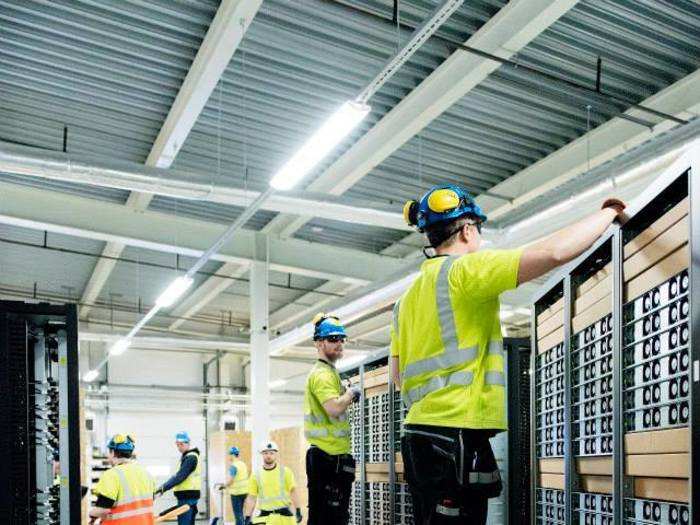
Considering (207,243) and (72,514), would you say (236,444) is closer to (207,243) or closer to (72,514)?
(207,243)

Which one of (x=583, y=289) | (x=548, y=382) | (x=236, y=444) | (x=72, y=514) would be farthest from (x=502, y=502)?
(x=236, y=444)

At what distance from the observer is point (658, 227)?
2.60 meters

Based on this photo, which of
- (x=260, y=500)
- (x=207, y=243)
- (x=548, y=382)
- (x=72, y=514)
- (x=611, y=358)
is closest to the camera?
(x=611, y=358)

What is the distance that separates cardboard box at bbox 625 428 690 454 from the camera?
92.6 inches

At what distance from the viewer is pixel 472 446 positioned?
2.76 m

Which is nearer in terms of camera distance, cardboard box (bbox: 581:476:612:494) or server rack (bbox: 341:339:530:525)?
cardboard box (bbox: 581:476:612:494)

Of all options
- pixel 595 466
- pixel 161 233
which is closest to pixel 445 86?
pixel 595 466

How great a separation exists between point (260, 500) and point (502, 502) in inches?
219

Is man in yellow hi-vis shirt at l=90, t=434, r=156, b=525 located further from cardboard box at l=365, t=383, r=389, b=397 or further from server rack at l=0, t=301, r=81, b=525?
server rack at l=0, t=301, r=81, b=525

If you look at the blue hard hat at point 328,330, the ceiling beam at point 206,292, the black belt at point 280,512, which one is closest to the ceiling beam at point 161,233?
the ceiling beam at point 206,292

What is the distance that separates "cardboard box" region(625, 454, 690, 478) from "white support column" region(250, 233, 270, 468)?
11.5m

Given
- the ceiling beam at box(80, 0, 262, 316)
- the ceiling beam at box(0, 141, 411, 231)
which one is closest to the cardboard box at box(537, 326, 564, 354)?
the ceiling beam at box(80, 0, 262, 316)

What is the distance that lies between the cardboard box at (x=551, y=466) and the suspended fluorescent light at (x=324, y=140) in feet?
10.6

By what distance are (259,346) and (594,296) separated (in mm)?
11398
